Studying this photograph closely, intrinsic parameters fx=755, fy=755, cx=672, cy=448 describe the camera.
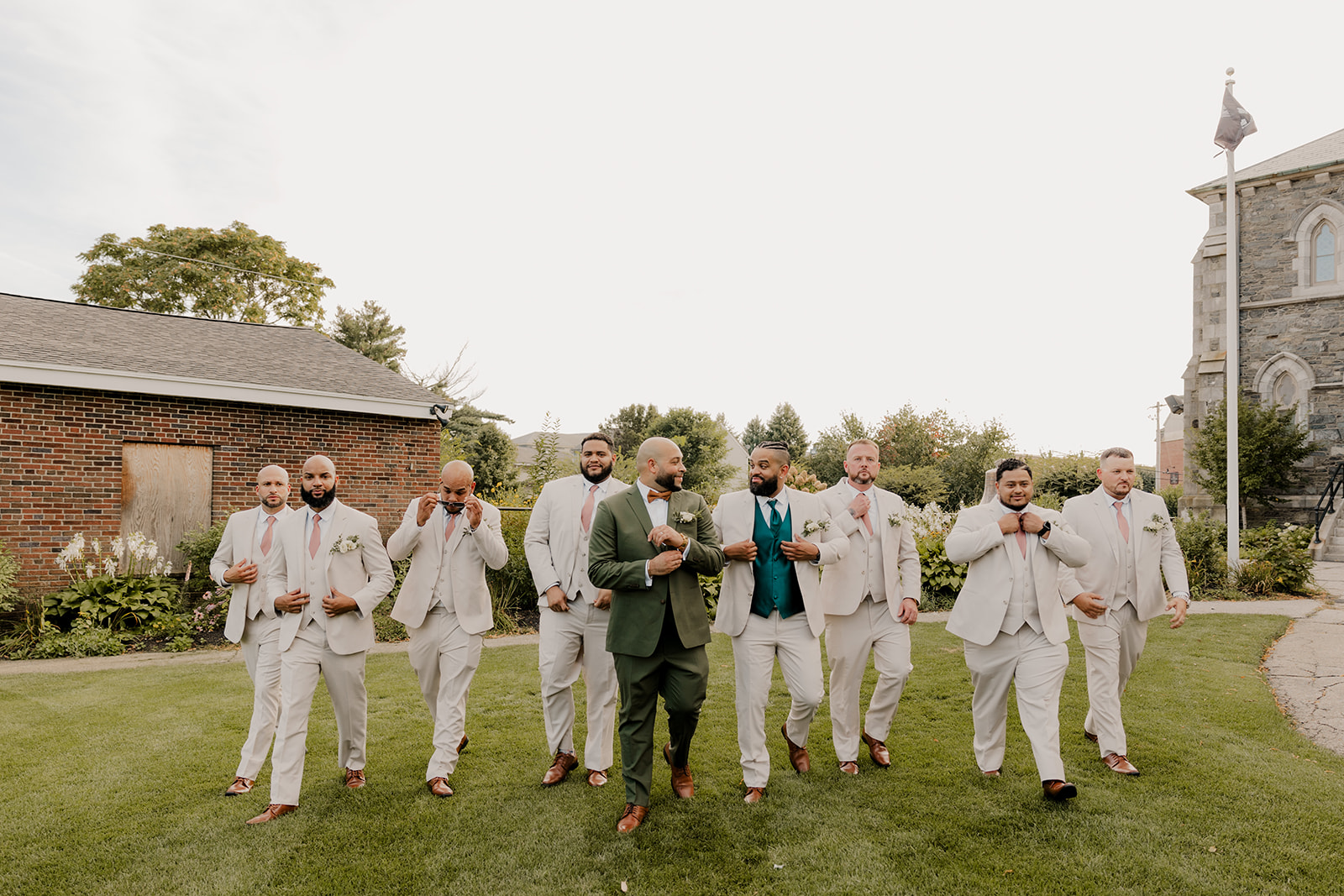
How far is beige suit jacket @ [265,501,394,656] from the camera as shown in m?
4.86

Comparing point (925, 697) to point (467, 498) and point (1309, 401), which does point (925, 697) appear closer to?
point (467, 498)

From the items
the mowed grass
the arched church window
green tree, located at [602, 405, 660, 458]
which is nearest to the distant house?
the mowed grass

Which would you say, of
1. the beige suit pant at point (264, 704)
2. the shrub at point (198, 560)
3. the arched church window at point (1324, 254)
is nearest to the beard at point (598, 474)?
the beige suit pant at point (264, 704)

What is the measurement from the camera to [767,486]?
16.5 ft

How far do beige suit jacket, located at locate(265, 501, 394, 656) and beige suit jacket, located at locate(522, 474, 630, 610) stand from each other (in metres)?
1.00

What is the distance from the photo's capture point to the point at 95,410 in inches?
434

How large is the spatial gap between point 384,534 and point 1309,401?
23.8 metres

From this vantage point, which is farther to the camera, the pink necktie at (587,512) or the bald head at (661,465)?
the pink necktie at (587,512)

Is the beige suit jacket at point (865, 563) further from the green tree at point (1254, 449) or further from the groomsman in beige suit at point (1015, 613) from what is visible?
the green tree at point (1254, 449)

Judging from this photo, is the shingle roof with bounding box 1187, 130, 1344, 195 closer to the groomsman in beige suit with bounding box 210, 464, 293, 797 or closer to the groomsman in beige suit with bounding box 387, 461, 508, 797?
the groomsman in beige suit with bounding box 387, 461, 508, 797

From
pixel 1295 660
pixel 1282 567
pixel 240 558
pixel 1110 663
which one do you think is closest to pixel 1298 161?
pixel 1282 567

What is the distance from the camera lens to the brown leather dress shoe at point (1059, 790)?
4484 millimetres

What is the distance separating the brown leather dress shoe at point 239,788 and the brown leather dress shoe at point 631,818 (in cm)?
247

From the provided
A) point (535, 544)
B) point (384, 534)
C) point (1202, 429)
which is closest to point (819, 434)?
point (1202, 429)
